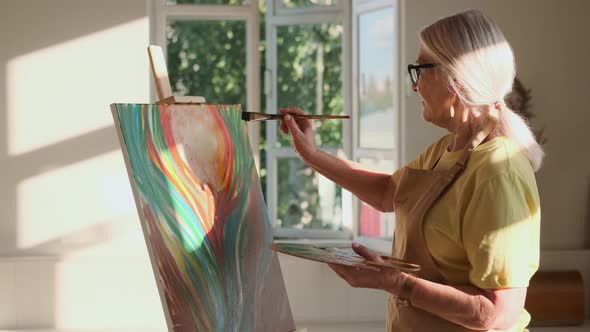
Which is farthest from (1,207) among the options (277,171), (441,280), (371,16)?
(441,280)

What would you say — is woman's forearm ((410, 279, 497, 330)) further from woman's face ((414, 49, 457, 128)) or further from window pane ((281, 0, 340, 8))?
window pane ((281, 0, 340, 8))

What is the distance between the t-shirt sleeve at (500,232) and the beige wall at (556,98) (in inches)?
128

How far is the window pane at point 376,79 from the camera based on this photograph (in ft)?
16.9

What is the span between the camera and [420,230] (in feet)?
6.26

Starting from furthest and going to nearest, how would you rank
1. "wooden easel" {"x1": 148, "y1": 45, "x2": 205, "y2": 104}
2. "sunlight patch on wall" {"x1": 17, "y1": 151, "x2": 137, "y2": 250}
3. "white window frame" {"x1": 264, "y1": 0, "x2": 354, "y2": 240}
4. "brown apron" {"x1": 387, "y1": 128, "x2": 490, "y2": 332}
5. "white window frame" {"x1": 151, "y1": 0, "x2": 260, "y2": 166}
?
"white window frame" {"x1": 264, "y1": 0, "x2": 354, "y2": 240}, "white window frame" {"x1": 151, "y1": 0, "x2": 260, "y2": 166}, "sunlight patch on wall" {"x1": 17, "y1": 151, "x2": 137, "y2": 250}, "wooden easel" {"x1": 148, "y1": 45, "x2": 205, "y2": 104}, "brown apron" {"x1": 387, "y1": 128, "x2": 490, "y2": 332}

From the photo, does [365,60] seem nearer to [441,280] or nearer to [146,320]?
[146,320]

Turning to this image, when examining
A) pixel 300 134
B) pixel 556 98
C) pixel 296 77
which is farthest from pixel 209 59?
pixel 300 134

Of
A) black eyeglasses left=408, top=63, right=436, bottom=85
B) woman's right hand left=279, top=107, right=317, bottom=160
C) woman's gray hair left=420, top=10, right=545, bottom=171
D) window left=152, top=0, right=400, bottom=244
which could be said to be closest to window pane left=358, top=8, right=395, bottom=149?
window left=152, top=0, right=400, bottom=244

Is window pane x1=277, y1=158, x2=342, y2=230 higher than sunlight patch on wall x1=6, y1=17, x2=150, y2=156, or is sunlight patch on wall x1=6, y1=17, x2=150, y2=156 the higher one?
sunlight patch on wall x1=6, y1=17, x2=150, y2=156

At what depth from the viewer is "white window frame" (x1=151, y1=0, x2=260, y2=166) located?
5344 millimetres

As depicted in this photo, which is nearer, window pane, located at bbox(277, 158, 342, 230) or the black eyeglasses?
the black eyeglasses

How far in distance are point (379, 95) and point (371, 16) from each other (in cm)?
47

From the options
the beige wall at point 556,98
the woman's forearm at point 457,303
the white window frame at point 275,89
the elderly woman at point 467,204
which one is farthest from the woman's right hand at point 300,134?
the white window frame at point 275,89

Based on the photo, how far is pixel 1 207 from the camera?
504cm
